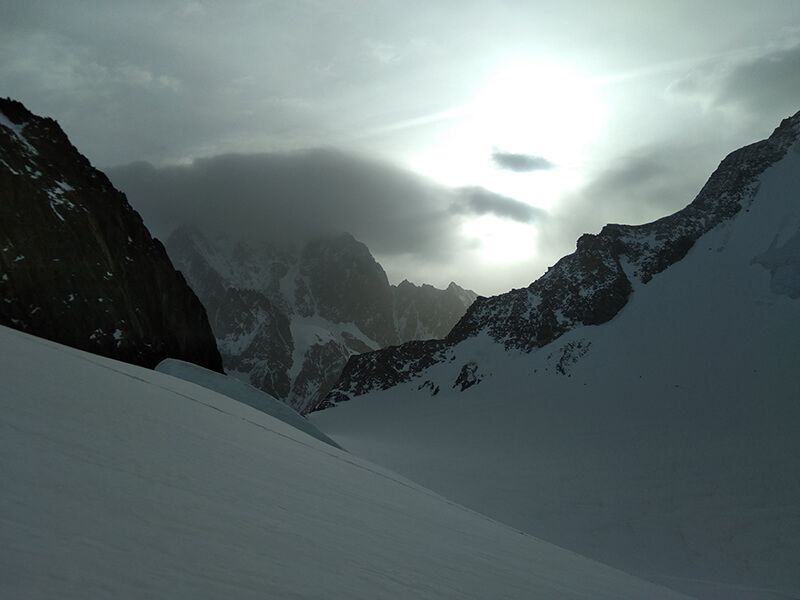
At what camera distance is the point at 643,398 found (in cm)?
5972

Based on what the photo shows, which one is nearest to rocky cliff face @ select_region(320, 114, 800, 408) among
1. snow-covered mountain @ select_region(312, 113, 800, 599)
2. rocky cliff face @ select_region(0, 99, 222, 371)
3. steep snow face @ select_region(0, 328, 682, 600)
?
snow-covered mountain @ select_region(312, 113, 800, 599)

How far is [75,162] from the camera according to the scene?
40375mm

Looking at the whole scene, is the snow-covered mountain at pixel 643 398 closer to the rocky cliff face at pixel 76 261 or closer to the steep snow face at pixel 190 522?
the steep snow face at pixel 190 522

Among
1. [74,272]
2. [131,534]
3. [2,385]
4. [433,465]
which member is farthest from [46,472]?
[433,465]

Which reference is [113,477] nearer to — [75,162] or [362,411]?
[75,162]

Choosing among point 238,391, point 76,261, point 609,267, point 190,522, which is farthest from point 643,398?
point 190,522

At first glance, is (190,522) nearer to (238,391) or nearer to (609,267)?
(238,391)

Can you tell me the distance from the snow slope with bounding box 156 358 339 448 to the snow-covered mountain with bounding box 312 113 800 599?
15.3m

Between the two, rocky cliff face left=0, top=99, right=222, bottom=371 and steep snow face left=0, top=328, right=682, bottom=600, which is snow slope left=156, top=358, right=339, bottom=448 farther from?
steep snow face left=0, top=328, right=682, bottom=600

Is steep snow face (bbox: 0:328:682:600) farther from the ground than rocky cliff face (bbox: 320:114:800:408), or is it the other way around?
rocky cliff face (bbox: 320:114:800:408)

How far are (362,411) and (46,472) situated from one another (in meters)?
97.5

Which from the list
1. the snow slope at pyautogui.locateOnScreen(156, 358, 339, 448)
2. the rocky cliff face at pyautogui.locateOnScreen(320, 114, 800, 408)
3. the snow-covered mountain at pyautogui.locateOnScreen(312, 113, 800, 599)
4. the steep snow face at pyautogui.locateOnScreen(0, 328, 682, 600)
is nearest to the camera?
the steep snow face at pyautogui.locateOnScreen(0, 328, 682, 600)

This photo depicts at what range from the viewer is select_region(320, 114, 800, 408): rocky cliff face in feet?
276

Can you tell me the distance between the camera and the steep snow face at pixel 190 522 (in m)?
2.31
